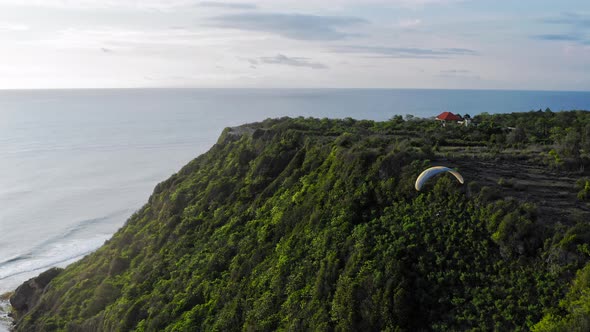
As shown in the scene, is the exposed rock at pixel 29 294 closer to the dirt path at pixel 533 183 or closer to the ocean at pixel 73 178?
the ocean at pixel 73 178

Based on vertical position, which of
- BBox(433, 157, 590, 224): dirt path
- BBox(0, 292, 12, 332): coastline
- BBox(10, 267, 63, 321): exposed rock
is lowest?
BBox(0, 292, 12, 332): coastline

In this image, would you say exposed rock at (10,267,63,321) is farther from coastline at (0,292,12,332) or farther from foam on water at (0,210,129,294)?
foam on water at (0,210,129,294)

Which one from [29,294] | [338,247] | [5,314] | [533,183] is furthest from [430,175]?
[5,314]

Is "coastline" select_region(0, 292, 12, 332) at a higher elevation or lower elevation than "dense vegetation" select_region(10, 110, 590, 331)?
lower

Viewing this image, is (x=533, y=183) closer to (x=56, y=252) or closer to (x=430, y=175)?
(x=430, y=175)

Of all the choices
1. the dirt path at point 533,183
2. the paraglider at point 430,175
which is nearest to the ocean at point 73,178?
the paraglider at point 430,175

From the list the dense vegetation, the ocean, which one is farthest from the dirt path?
the ocean

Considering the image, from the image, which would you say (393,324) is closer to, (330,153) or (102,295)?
(330,153)
